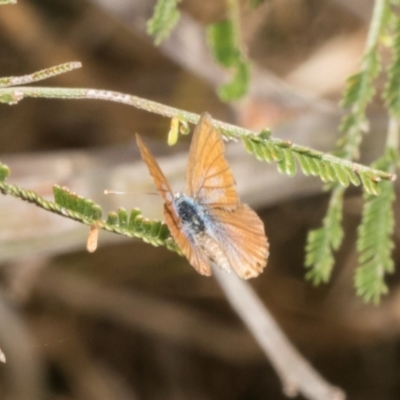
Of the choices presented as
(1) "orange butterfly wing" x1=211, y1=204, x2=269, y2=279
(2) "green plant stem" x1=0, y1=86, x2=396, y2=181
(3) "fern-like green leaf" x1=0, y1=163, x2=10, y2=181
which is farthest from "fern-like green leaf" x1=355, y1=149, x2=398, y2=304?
(3) "fern-like green leaf" x1=0, y1=163, x2=10, y2=181

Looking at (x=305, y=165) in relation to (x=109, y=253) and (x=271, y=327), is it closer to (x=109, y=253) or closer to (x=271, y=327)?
(x=271, y=327)

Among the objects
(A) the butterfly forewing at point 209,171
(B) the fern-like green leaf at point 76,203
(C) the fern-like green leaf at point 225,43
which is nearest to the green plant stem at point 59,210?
(B) the fern-like green leaf at point 76,203

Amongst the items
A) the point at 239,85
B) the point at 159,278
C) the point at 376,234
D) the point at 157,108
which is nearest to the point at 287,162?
the point at 157,108

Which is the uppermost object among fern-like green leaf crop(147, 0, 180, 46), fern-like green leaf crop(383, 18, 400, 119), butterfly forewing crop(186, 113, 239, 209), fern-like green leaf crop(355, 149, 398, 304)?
fern-like green leaf crop(147, 0, 180, 46)

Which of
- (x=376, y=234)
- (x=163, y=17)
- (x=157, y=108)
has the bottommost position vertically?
(x=376, y=234)

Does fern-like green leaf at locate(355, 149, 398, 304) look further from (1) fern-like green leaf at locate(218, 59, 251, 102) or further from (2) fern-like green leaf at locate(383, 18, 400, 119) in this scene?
(1) fern-like green leaf at locate(218, 59, 251, 102)

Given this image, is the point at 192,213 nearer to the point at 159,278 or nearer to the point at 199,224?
the point at 199,224

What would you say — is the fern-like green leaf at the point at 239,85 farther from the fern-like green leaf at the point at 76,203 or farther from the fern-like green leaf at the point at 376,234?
the fern-like green leaf at the point at 76,203

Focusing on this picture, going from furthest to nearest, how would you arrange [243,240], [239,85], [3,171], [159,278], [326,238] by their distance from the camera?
1. [159,278]
2. [239,85]
3. [326,238]
4. [243,240]
5. [3,171]
